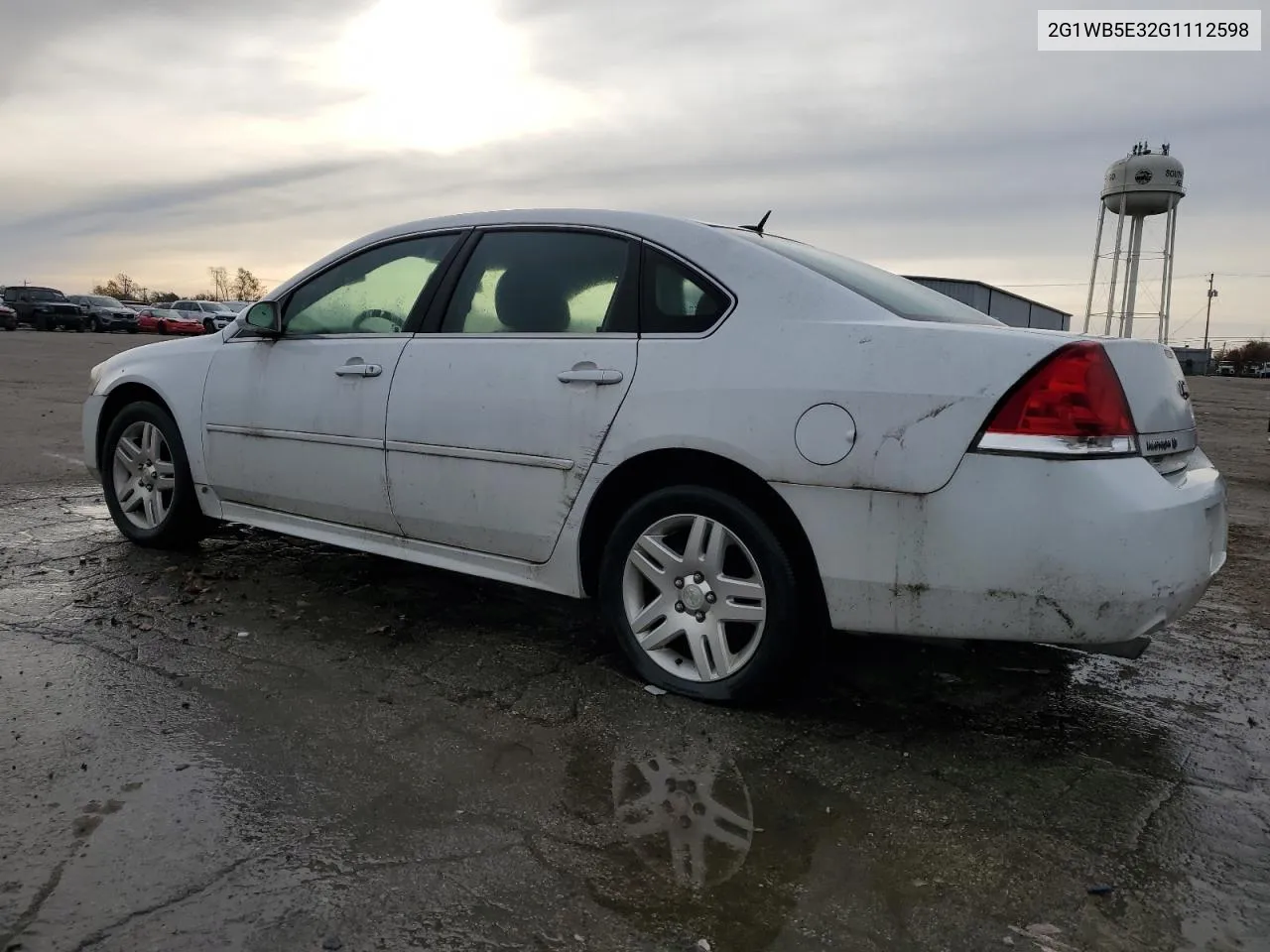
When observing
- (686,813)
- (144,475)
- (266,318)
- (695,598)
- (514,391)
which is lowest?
(686,813)

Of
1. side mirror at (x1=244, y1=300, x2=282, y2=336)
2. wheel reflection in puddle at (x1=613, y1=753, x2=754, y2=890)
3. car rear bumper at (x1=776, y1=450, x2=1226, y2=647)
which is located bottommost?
wheel reflection in puddle at (x1=613, y1=753, x2=754, y2=890)

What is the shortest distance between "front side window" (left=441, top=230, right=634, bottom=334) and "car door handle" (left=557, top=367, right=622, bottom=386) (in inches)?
6.3

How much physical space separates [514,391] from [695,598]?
96 cm

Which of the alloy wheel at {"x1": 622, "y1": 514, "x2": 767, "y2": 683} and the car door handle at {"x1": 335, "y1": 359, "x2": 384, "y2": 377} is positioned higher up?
the car door handle at {"x1": 335, "y1": 359, "x2": 384, "y2": 377}

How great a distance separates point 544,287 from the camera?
11.8 ft

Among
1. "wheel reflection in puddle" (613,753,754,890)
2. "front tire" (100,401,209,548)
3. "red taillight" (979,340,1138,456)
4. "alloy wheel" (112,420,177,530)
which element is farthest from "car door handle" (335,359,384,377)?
"red taillight" (979,340,1138,456)

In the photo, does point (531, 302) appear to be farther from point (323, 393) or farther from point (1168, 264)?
point (1168, 264)

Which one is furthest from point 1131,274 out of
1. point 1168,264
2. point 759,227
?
point 759,227

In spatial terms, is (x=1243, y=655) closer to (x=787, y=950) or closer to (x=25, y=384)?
(x=787, y=950)

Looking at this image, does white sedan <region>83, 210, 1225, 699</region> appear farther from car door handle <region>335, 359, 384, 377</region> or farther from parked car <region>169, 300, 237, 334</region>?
parked car <region>169, 300, 237, 334</region>

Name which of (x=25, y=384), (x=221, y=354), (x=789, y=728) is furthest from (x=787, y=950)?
(x=25, y=384)

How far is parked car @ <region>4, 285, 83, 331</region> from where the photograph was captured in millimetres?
39531

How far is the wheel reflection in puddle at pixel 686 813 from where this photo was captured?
7.38 feet

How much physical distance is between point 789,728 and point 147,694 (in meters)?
2.01
